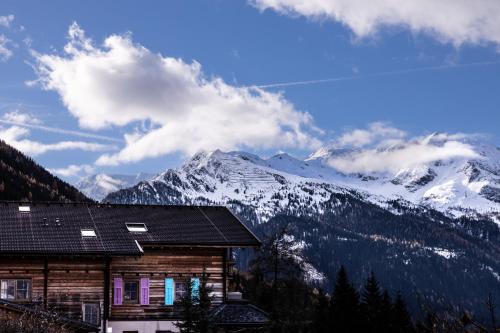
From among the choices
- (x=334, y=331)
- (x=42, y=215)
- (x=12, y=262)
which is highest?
(x=42, y=215)

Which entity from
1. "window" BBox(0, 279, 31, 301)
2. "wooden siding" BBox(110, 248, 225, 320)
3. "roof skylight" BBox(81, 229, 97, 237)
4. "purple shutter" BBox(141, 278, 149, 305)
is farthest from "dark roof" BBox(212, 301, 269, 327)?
"window" BBox(0, 279, 31, 301)

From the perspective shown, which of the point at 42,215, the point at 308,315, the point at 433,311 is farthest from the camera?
the point at 308,315

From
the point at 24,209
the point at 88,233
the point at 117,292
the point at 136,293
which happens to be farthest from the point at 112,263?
the point at 24,209

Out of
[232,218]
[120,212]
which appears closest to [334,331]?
[232,218]

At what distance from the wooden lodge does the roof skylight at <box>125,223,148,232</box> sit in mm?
58

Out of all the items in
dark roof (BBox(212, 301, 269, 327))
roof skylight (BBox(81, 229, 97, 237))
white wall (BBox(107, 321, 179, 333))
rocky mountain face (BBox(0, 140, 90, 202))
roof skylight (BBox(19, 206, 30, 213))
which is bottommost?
white wall (BBox(107, 321, 179, 333))

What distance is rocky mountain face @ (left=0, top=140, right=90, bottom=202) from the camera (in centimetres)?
15438

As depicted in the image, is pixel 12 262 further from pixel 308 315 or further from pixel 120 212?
pixel 308 315

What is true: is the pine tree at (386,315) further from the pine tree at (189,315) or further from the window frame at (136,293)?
the pine tree at (189,315)

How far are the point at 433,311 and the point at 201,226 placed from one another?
100ft

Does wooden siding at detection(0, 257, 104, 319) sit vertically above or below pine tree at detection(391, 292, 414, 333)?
above

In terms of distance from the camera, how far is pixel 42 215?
44031mm

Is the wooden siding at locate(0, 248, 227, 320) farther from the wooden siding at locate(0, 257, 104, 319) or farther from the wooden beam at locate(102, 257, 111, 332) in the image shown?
the wooden beam at locate(102, 257, 111, 332)

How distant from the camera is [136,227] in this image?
146 feet
